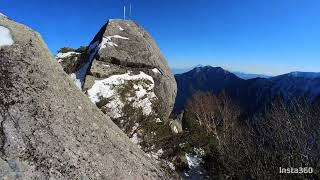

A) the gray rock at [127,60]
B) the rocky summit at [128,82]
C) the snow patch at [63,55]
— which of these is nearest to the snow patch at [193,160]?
the rocky summit at [128,82]

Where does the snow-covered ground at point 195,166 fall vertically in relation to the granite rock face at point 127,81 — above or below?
below

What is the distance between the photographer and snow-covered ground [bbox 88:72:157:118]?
50.8 ft

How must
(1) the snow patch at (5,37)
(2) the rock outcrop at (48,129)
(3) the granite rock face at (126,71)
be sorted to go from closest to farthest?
(2) the rock outcrop at (48,129) < (1) the snow patch at (5,37) < (3) the granite rock face at (126,71)

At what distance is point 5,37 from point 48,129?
10.2 ft

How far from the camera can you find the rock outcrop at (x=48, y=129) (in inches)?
260

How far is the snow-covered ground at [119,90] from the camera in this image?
15484 mm

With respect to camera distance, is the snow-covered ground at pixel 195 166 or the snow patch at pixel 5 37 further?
the snow-covered ground at pixel 195 166

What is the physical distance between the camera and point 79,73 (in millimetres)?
17172

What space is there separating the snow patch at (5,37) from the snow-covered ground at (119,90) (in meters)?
6.61
